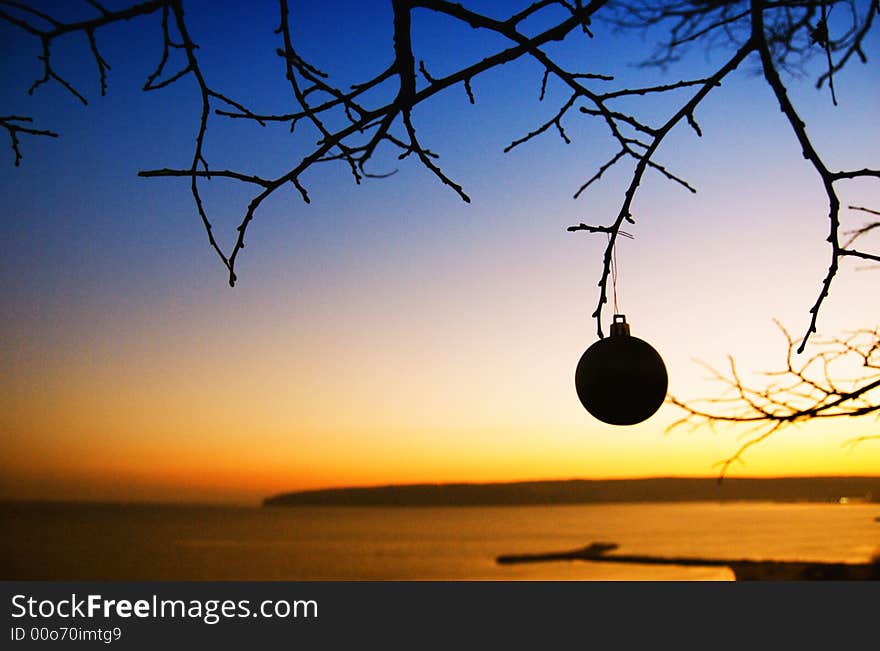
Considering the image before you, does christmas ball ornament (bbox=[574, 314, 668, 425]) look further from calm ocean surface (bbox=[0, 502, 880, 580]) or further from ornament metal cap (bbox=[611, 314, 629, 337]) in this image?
calm ocean surface (bbox=[0, 502, 880, 580])

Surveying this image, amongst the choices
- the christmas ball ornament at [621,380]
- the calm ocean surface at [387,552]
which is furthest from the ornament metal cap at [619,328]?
the calm ocean surface at [387,552]

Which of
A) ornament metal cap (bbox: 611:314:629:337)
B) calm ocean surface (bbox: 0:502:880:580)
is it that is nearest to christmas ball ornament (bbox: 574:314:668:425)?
ornament metal cap (bbox: 611:314:629:337)

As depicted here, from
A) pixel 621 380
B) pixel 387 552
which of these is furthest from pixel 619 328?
pixel 387 552

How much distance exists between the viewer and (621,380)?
154 centimetres

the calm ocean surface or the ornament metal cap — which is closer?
the ornament metal cap

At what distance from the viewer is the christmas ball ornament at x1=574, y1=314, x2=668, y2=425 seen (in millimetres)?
1548

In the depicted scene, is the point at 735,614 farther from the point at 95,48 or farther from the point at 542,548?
the point at 542,548

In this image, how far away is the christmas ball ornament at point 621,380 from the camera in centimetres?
155

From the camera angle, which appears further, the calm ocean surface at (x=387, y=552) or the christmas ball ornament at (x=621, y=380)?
the calm ocean surface at (x=387, y=552)

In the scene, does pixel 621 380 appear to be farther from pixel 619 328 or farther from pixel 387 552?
pixel 387 552

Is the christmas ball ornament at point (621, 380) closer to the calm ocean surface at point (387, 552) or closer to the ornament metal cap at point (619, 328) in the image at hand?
the ornament metal cap at point (619, 328)

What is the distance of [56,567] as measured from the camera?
4291 centimetres

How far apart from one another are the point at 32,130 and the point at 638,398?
1.24 metres

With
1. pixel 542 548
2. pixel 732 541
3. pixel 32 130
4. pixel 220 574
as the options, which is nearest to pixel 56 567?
pixel 220 574
